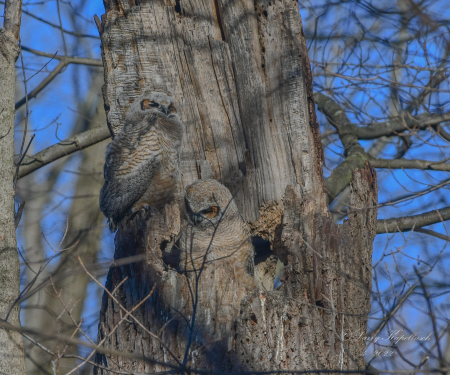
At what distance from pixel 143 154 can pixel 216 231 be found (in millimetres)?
983

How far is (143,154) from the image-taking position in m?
3.65

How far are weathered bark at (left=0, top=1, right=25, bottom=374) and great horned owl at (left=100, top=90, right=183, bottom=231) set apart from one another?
0.87 m

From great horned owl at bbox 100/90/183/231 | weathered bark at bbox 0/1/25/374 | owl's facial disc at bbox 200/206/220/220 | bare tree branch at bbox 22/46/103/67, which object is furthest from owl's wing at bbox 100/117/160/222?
bare tree branch at bbox 22/46/103/67

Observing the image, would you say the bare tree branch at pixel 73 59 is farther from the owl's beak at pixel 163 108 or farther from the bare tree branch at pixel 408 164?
the bare tree branch at pixel 408 164

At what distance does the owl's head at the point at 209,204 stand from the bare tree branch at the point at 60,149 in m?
2.06

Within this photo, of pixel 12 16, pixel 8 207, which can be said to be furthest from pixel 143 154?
pixel 12 16

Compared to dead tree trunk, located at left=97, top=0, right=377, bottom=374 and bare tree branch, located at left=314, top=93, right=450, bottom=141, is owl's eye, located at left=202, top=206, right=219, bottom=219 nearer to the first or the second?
dead tree trunk, located at left=97, top=0, right=377, bottom=374

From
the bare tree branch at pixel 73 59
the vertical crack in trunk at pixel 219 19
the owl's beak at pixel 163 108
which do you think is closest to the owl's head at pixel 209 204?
the owl's beak at pixel 163 108

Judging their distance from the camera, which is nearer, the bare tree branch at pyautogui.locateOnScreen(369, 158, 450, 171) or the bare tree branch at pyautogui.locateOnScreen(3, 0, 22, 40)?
the bare tree branch at pyautogui.locateOnScreen(3, 0, 22, 40)

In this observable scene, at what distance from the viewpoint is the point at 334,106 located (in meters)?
5.75

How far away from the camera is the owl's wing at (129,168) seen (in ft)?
11.9

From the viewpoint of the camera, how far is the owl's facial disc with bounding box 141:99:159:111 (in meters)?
3.59

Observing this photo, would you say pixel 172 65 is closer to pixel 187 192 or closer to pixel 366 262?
pixel 187 192

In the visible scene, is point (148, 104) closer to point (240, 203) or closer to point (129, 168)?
point (129, 168)
